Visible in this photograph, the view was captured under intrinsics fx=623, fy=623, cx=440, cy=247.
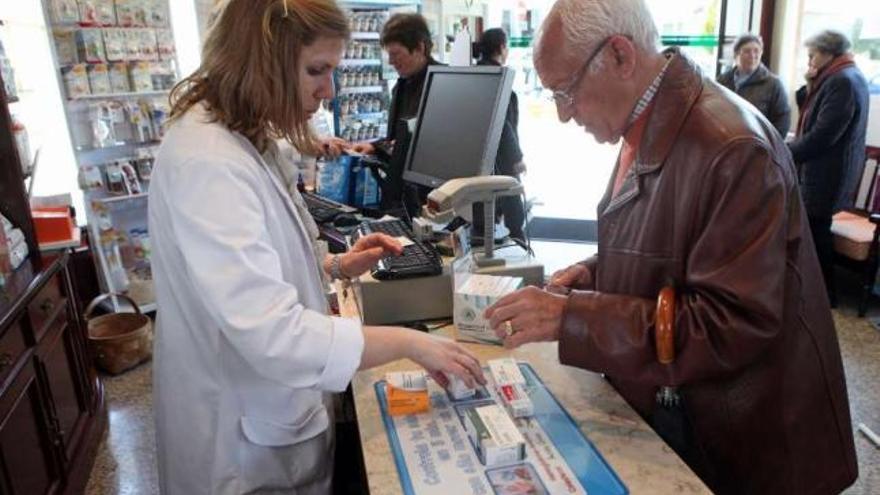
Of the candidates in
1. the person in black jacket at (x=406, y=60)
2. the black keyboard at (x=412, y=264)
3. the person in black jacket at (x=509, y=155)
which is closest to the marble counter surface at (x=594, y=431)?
the black keyboard at (x=412, y=264)

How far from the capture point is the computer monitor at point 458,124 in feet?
5.57

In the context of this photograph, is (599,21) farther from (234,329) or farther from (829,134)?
(829,134)

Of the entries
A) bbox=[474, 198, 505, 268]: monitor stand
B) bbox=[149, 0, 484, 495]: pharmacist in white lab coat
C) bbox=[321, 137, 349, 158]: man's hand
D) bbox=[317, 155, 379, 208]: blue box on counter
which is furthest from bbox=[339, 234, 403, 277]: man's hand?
bbox=[317, 155, 379, 208]: blue box on counter

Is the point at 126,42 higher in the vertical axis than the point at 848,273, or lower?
higher

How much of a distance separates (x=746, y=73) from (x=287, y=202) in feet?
13.6

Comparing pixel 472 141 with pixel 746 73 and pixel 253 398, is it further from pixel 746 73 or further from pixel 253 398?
pixel 746 73

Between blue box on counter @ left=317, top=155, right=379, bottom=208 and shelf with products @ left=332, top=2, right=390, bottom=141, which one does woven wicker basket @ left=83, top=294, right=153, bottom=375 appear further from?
shelf with products @ left=332, top=2, right=390, bottom=141

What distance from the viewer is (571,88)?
1111 millimetres

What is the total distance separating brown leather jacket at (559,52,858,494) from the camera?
89cm

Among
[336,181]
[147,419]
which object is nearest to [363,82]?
[336,181]

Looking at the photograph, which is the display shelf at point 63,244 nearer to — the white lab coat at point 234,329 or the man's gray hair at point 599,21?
the white lab coat at point 234,329

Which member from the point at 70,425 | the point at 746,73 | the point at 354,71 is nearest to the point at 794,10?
the point at 746,73

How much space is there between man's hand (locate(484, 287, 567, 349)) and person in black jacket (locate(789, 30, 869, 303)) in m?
3.28

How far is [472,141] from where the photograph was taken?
1.75 metres
